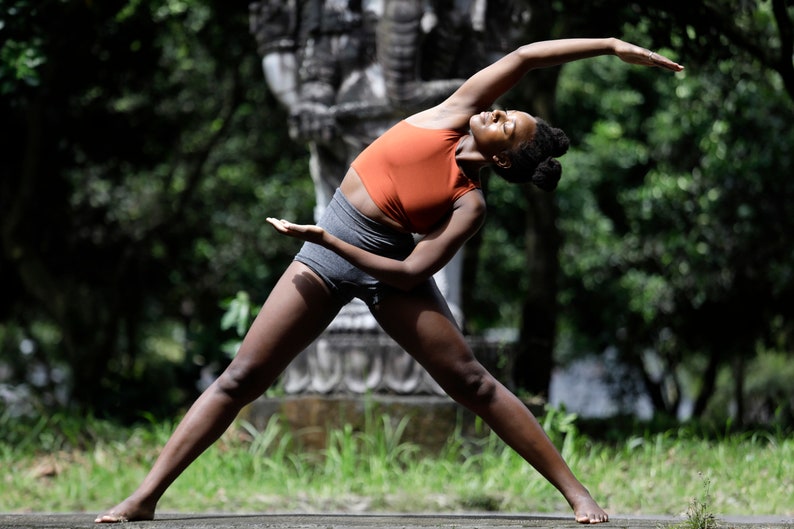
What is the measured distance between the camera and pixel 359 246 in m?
4.29

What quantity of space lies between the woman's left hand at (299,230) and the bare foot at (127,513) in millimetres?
1140

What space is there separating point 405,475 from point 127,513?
2606mm

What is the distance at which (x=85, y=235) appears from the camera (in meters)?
14.6

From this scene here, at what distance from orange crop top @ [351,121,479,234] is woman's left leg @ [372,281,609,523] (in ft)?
0.95

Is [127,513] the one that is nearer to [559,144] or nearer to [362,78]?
[559,144]

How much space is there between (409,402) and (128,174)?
A: 9.61 meters

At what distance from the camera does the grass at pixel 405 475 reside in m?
6.19

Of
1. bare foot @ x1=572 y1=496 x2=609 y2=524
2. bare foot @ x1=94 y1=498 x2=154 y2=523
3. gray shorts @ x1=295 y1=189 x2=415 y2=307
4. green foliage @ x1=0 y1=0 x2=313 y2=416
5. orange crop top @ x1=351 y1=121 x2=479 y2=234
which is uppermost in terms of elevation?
orange crop top @ x1=351 y1=121 x2=479 y2=234

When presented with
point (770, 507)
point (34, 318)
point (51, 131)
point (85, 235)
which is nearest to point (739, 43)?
point (770, 507)

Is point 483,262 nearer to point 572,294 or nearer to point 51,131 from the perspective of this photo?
point 572,294

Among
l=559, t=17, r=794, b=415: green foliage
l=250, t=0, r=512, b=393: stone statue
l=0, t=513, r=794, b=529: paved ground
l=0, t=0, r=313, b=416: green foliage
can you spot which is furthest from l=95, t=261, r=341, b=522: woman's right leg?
A: l=559, t=17, r=794, b=415: green foliage

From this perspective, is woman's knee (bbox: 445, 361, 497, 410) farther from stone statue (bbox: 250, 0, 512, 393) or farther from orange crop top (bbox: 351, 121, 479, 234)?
stone statue (bbox: 250, 0, 512, 393)

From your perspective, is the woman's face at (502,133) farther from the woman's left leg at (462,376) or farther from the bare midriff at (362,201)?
the woman's left leg at (462,376)

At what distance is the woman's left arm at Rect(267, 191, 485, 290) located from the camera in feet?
13.7
